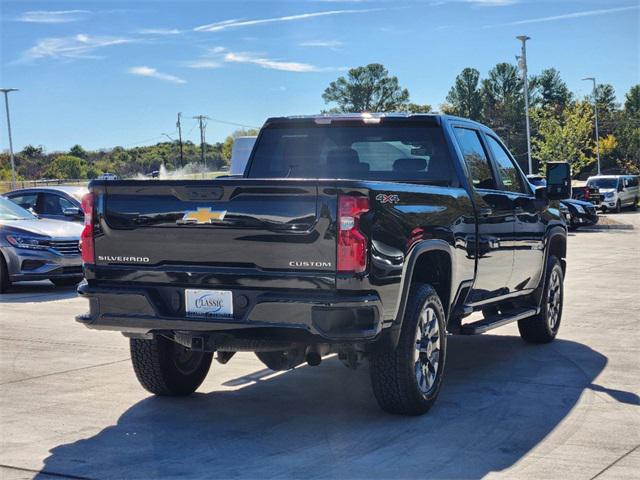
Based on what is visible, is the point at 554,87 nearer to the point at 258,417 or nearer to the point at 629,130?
the point at 629,130

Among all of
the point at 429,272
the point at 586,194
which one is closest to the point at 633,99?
the point at 586,194

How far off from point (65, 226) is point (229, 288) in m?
9.76

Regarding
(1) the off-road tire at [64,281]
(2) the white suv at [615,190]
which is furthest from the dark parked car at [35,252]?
(2) the white suv at [615,190]

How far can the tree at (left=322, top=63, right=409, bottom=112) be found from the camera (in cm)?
14400

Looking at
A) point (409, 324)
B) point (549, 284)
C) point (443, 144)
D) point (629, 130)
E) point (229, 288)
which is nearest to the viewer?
point (229, 288)

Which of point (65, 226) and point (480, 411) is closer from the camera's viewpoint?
point (480, 411)

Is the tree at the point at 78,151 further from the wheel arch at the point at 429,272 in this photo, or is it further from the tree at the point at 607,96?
the wheel arch at the point at 429,272

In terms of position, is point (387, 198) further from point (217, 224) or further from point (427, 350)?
point (427, 350)

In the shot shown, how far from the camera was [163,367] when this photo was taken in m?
6.83

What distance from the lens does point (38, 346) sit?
926 cm

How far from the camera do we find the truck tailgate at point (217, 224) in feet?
18.1

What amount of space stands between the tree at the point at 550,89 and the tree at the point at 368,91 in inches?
1018

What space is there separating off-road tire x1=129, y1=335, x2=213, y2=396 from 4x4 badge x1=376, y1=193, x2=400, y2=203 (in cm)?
193

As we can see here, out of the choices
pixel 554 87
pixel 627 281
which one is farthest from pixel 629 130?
pixel 627 281
